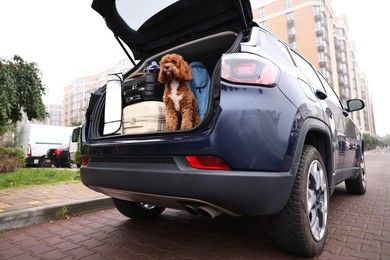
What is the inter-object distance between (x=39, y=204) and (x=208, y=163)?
289cm

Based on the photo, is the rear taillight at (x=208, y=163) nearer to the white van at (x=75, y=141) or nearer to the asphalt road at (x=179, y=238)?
the asphalt road at (x=179, y=238)

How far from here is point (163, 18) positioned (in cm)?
262

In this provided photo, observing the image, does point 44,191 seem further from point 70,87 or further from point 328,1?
Answer: point 70,87

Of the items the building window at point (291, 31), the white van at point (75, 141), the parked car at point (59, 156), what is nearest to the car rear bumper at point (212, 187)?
the white van at point (75, 141)

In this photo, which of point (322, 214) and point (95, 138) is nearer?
point (322, 214)

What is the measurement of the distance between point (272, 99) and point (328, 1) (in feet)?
204

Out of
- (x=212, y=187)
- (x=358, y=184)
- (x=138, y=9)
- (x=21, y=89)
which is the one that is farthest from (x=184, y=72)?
(x=21, y=89)

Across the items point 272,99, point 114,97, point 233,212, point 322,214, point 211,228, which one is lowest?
point 211,228

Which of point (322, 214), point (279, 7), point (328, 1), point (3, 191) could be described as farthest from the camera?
point (328, 1)

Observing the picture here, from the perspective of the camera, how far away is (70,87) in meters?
103

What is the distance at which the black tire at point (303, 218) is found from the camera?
1.87m

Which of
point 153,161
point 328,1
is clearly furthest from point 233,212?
point 328,1

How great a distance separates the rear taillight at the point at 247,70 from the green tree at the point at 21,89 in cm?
944

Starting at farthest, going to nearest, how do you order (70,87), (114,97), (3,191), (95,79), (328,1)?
(70,87) → (95,79) → (328,1) → (3,191) → (114,97)
